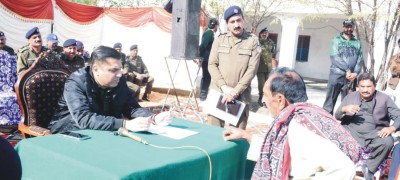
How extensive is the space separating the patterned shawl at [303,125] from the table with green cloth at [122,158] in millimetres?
409

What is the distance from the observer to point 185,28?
6809 millimetres

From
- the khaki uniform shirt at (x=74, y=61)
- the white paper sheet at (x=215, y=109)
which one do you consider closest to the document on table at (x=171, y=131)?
the white paper sheet at (x=215, y=109)

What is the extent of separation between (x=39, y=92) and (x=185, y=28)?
12.8 ft

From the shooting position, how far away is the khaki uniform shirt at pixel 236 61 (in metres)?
3.96

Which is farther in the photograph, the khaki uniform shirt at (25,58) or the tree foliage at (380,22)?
the tree foliage at (380,22)

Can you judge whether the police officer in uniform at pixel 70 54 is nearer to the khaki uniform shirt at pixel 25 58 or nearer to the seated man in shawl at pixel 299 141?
the khaki uniform shirt at pixel 25 58

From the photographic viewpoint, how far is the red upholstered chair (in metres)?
3.14

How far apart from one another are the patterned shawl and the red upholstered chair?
179cm

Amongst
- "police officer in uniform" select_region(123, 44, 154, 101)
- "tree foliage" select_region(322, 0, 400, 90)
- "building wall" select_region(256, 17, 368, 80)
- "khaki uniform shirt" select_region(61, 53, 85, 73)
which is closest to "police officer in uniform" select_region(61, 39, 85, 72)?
"khaki uniform shirt" select_region(61, 53, 85, 73)

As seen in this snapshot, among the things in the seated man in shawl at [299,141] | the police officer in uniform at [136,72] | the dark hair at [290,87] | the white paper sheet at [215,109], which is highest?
the dark hair at [290,87]

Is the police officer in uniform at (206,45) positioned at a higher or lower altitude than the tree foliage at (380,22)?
lower

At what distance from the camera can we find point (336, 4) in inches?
375

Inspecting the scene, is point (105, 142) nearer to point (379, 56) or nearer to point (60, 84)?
point (60, 84)

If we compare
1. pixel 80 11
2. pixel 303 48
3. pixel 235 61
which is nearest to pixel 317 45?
pixel 303 48
